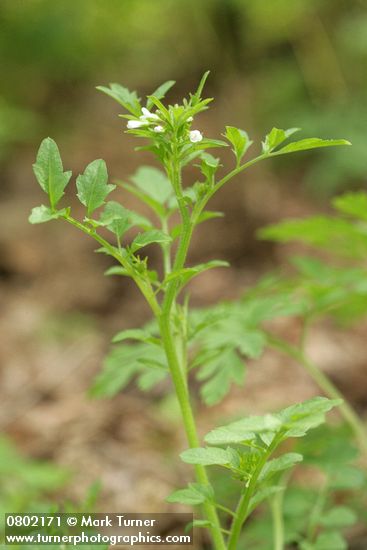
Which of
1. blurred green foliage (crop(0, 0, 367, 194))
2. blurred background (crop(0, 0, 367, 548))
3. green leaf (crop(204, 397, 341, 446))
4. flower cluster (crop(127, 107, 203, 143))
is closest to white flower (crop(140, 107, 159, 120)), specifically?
flower cluster (crop(127, 107, 203, 143))

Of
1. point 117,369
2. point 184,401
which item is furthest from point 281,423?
point 117,369

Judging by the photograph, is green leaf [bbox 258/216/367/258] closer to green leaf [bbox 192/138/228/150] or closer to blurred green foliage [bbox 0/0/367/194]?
green leaf [bbox 192/138/228/150]

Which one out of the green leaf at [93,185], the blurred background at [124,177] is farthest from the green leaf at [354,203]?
the blurred background at [124,177]

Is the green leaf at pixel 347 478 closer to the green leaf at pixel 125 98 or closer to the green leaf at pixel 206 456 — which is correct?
the green leaf at pixel 206 456

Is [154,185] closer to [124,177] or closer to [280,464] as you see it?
[280,464]

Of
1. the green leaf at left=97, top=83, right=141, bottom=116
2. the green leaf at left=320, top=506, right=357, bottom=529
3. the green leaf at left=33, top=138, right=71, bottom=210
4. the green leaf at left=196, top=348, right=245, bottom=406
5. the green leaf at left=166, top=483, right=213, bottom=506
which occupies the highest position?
the green leaf at left=97, top=83, right=141, bottom=116

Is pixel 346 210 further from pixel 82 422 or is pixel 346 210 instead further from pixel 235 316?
pixel 82 422
